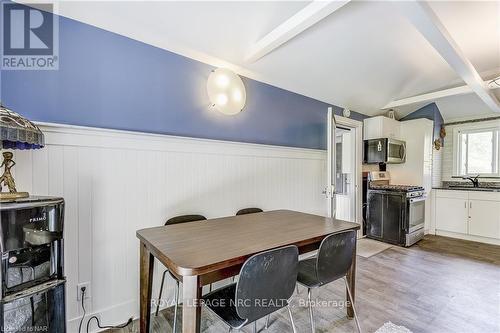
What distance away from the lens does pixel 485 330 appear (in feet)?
5.76

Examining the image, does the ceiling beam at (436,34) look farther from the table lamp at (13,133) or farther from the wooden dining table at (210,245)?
the table lamp at (13,133)

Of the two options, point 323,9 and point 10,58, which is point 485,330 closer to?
point 323,9

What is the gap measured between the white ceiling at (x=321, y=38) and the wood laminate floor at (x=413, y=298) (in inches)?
94.1

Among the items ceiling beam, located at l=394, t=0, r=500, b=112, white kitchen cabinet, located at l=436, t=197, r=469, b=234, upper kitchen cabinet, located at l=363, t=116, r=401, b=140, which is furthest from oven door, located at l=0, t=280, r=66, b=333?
white kitchen cabinet, located at l=436, t=197, r=469, b=234

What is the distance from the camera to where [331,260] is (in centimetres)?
153

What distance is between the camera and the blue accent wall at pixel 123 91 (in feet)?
5.35

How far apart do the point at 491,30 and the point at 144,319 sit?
4.00 metres

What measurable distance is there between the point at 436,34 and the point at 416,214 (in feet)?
9.88

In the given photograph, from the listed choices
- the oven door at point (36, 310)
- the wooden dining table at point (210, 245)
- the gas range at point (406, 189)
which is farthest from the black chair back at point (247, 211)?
the gas range at point (406, 189)

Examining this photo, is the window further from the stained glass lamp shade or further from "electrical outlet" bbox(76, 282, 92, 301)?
the stained glass lamp shade

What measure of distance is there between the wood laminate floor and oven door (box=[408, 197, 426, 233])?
52cm

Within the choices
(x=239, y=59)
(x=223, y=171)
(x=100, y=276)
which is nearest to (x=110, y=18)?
(x=239, y=59)

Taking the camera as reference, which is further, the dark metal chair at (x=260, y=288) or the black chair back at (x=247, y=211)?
the black chair back at (x=247, y=211)

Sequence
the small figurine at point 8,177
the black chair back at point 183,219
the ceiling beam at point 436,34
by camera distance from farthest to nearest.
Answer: the black chair back at point 183,219
the ceiling beam at point 436,34
the small figurine at point 8,177
